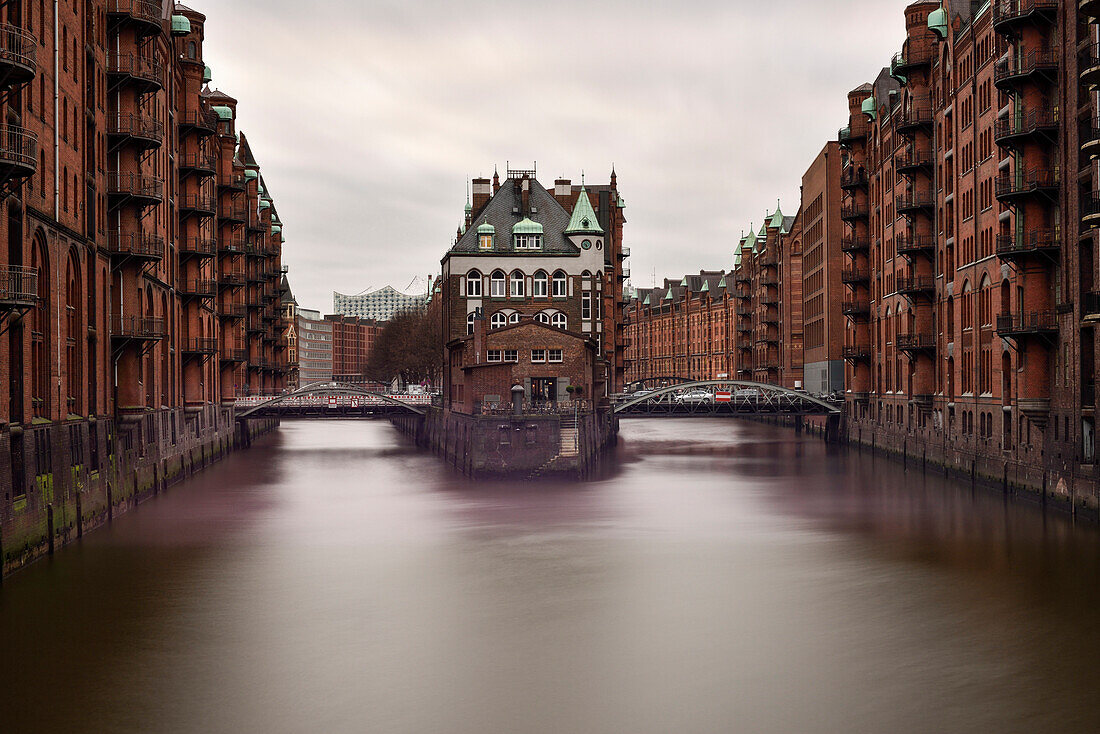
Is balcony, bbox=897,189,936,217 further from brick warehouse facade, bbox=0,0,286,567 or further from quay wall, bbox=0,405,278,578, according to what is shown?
quay wall, bbox=0,405,278,578

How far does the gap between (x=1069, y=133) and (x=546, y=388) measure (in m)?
33.7

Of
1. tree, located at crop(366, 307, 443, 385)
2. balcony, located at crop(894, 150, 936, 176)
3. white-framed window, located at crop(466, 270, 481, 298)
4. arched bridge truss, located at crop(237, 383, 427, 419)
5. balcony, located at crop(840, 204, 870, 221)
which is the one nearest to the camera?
balcony, located at crop(894, 150, 936, 176)

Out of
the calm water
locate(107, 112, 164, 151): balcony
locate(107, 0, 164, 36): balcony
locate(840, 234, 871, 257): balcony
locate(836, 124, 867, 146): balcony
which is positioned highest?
locate(836, 124, 867, 146): balcony

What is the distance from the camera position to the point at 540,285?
85.6 meters

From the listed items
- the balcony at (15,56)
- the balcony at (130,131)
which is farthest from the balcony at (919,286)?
the balcony at (15,56)

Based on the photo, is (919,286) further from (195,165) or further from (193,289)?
(195,165)

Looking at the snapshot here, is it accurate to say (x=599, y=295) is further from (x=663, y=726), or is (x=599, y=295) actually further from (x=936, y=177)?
(x=663, y=726)

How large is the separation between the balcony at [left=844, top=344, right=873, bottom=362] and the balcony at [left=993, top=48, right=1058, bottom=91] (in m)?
36.0

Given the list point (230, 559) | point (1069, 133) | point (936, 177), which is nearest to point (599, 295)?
point (936, 177)

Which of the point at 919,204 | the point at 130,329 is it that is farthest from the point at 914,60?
the point at 130,329

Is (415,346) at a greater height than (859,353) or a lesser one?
greater

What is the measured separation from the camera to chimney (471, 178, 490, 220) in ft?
307

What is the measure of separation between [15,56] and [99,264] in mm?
15632

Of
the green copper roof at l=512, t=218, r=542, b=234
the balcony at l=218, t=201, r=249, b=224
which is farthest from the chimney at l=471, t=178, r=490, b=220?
the balcony at l=218, t=201, r=249, b=224
